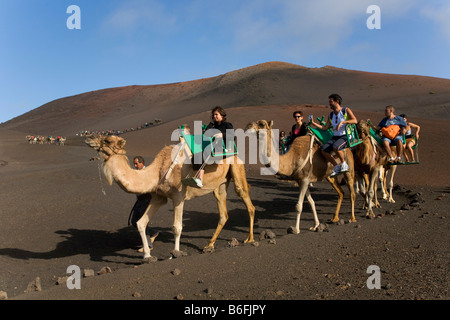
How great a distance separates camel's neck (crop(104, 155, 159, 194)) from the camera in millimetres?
6898

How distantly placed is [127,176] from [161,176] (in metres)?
0.66

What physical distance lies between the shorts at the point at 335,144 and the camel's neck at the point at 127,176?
3.98 m

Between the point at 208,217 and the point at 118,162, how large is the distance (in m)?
4.90

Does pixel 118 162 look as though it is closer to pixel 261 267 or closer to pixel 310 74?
pixel 261 267

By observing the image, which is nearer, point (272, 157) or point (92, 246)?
point (272, 157)

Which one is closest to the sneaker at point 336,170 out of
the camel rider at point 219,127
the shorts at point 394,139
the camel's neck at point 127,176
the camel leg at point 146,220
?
the camel rider at point 219,127

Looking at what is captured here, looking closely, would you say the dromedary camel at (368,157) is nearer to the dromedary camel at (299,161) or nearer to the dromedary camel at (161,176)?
the dromedary camel at (299,161)

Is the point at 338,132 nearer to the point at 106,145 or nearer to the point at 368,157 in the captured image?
the point at 368,157

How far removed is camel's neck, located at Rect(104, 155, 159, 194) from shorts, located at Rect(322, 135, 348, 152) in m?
3.98

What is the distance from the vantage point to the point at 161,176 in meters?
7.43

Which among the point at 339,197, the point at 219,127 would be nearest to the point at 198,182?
the point at 219,127

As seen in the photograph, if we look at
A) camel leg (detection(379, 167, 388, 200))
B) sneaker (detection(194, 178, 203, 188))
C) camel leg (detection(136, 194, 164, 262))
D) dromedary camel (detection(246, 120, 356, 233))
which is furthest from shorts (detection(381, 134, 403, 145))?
camel leg (detection(136, 194, 164, 262))

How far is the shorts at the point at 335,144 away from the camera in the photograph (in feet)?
29.5

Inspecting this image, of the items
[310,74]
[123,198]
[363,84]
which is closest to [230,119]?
[123,198]
